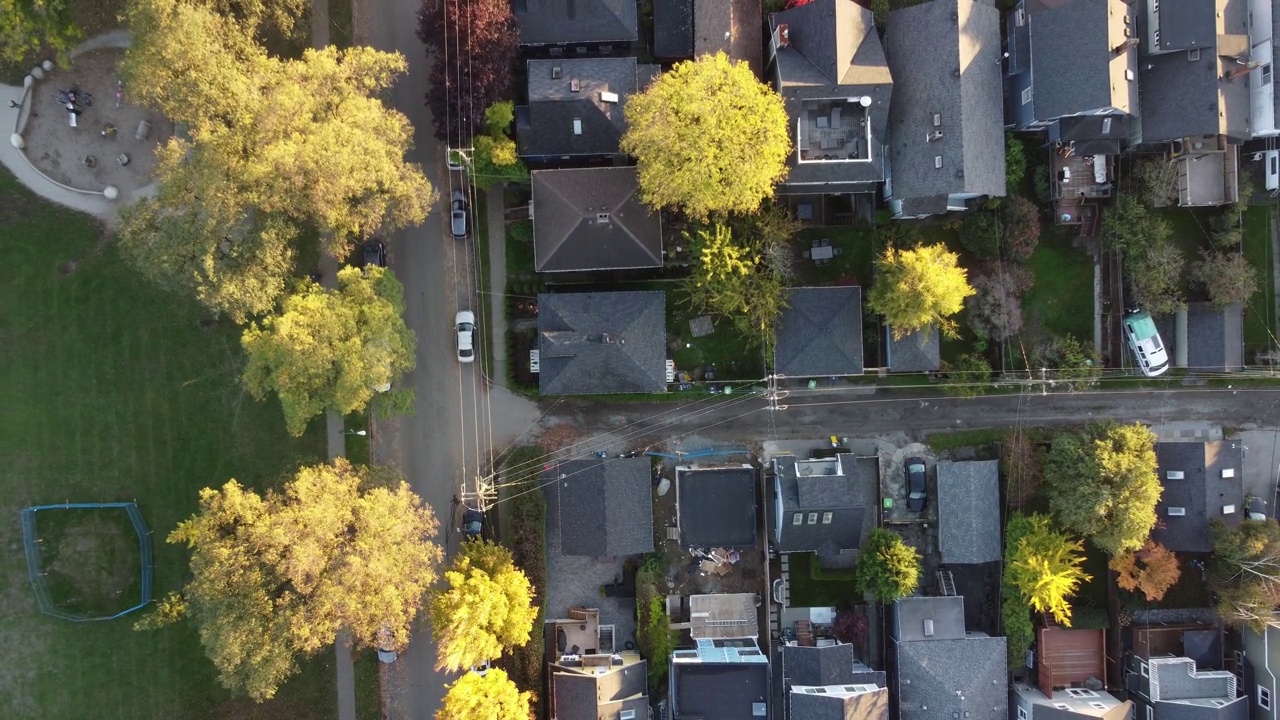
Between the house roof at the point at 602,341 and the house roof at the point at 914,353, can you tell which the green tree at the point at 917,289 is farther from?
the house roof at the point at 602,341

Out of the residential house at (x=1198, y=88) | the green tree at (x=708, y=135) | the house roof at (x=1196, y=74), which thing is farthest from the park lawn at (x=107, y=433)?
the residential house at (x=1198, y=88)

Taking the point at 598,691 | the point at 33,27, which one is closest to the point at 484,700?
the point at 598,691

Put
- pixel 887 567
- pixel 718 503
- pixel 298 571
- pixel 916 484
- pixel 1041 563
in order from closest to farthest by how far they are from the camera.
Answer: pixel 298 571 → pixel 1041 563 → pixel 887 567 → pixel 718 503 → pixel 916 484

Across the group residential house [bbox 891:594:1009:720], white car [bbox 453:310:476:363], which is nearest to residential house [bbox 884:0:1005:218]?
residential house [bbox 891:594:1009:720]

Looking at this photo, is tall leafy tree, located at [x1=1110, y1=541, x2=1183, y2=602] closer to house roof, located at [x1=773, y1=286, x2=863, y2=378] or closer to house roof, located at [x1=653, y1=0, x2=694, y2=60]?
house roof, located at [x1=773, y1=286, x2=863, y2=378]

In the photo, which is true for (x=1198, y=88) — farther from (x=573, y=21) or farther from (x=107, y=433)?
(x=107, y=433)

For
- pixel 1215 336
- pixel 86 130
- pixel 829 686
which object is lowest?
pixel 829 686

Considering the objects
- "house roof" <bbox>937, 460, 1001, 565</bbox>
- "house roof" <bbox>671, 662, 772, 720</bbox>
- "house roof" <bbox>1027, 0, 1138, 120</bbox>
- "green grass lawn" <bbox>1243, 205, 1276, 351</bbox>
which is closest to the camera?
"house roof" <bbox>1027, 0, 1138, 120</bbox>
